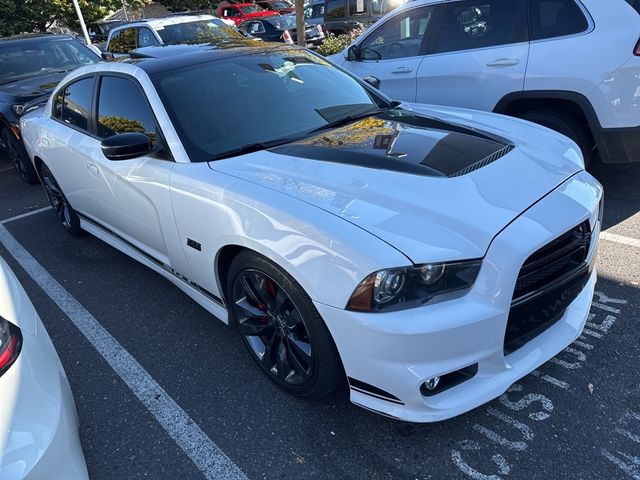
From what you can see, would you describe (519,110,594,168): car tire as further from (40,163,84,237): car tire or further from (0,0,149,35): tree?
(0,0,149,35): tree

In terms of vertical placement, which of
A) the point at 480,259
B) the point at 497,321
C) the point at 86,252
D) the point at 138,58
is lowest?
the point at 86,252

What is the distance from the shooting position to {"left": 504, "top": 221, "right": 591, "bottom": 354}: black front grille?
2.00 metres

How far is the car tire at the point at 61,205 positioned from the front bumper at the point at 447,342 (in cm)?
345

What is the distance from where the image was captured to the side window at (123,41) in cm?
1005

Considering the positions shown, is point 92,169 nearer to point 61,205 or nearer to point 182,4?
point 61,205

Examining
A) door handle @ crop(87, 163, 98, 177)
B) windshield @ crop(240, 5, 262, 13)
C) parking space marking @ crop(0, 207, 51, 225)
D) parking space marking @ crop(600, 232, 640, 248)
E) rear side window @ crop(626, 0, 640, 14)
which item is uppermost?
rear side window @ crop(626, 0, 640, 14)

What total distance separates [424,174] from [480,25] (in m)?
3.03

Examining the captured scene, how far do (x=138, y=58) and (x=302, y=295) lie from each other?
2.38m

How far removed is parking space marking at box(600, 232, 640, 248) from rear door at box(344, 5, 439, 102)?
2.34 meters

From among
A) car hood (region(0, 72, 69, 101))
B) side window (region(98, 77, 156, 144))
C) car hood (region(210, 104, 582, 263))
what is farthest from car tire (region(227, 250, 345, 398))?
car hood (region(0, 72, 69, 101))

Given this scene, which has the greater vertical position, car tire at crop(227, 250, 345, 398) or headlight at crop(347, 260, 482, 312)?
headlight at crop(347, 260, 482, 312)

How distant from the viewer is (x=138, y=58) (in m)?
3.49

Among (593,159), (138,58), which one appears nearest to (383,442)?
(138,58)

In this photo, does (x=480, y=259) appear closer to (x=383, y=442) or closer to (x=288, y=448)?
(x=383, y=442)
